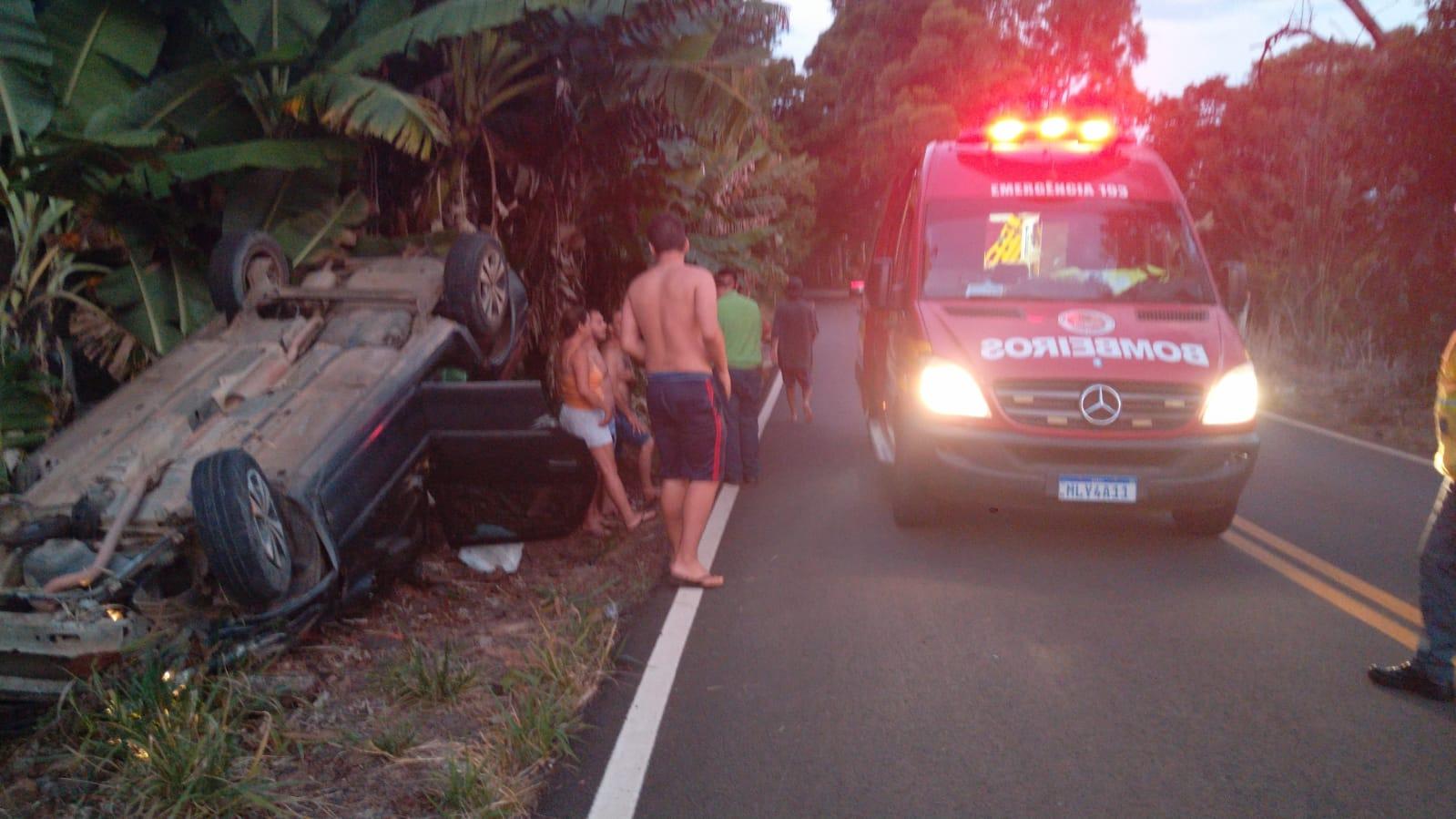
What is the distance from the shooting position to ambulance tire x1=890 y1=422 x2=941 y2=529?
6980 millimetres

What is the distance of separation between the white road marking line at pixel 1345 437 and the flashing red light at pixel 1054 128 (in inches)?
198

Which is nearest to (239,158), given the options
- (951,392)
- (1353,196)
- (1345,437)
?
(951,392)

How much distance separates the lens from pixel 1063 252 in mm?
7703

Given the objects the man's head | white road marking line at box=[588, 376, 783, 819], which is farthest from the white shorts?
the man's head

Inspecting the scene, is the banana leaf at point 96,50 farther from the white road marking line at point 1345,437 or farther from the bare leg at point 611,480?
the white road marking line at point 1345,437

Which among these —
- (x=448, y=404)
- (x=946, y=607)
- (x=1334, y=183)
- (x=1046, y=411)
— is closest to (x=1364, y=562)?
(x=1046, y=411)

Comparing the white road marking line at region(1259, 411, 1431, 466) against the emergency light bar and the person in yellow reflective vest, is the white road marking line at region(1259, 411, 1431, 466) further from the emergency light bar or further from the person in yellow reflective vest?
the person in yellow reflective vest

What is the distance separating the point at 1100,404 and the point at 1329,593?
156 cm

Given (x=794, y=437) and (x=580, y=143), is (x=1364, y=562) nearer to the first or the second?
(x=794, y=437)

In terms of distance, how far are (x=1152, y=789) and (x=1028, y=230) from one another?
461 cm

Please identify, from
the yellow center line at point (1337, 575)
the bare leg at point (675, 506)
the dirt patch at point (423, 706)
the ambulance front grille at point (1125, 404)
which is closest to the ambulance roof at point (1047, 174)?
the ambulance front grille at point (1125, 404)

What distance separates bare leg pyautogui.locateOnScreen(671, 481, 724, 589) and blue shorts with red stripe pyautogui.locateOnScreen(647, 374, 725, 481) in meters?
0.07

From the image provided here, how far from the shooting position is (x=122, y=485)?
5.07 meters

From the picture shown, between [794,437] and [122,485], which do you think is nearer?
[122,485]
